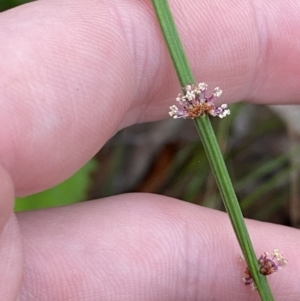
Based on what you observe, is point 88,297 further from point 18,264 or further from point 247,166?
point 247,166

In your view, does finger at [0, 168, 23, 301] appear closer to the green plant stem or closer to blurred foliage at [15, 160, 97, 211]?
the green plant stem

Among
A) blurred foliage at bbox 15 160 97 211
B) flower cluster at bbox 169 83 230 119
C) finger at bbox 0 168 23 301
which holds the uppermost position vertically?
flower cluster at bbox 169 83 230 119

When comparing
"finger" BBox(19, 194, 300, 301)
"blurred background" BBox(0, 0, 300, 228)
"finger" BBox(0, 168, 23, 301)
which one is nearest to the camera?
"finger" BBox(0, 168, 23, 301)

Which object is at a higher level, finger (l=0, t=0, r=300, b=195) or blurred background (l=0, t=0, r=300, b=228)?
finger (l=0, t=0, r=300, b=195)

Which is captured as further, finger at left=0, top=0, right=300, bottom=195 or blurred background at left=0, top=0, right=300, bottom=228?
blurred background at left=0, top=0, right=300, bottom=228

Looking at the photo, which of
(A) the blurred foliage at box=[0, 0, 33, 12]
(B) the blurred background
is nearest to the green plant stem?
(A) the blurred foliage at box=[0, 0, 33, 12]
